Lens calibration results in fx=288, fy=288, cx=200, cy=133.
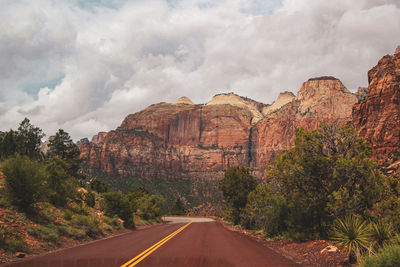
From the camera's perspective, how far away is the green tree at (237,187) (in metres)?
35.3

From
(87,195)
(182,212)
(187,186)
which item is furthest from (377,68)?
(187,186)

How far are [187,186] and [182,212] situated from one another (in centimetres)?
5473

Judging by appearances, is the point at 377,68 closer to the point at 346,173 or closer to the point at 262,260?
the point at 346,173

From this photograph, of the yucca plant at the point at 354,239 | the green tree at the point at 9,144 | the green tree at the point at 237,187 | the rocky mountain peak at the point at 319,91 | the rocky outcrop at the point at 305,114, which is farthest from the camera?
the rocky mountain peak at the point at 319,91

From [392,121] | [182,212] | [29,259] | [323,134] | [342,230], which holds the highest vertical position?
[392,121]

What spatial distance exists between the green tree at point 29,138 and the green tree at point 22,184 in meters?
34.8

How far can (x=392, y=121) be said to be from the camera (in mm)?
58594

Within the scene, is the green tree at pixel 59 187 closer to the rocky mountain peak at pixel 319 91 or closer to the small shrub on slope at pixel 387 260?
the small shrub on slope at pixel 387 260

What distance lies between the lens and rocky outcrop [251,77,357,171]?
5556 inches

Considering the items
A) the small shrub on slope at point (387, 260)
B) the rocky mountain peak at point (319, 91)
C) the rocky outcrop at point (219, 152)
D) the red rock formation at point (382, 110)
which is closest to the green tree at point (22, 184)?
the small shrub on slope at point (387, 260)

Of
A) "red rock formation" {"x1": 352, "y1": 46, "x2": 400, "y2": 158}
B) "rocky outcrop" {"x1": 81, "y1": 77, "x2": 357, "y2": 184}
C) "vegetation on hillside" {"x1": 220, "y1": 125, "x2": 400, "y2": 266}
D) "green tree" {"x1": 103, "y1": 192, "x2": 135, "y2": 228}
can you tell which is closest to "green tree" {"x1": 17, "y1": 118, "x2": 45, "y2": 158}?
"green tree" {"x1": 103, "y1": 192, "x2": 135, "y2": 228}

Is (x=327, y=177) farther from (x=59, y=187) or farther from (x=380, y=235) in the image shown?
(x=59, y=187)

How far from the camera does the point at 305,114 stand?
15350 centimetres

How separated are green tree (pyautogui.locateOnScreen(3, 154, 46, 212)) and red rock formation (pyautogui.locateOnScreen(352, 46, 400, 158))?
5773 centimetres
